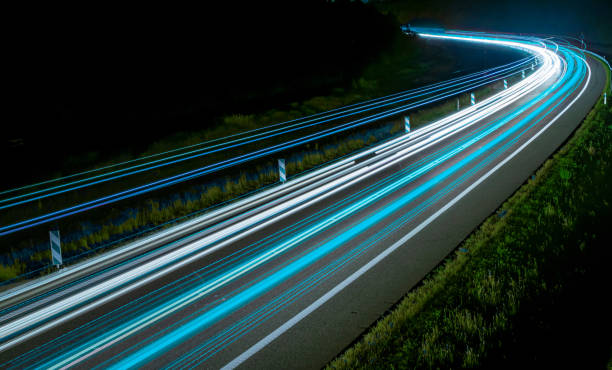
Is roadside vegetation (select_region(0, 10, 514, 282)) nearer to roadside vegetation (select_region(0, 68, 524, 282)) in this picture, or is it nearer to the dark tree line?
roadside vegetation (select_region(0, 68, 524, 282))

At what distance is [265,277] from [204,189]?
818 centimetres

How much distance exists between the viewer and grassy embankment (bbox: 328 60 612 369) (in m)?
5.19

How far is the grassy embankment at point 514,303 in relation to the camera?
5.19m

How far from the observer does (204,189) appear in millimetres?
15336

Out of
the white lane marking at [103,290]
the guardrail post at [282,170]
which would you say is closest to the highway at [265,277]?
the white lane marking at [103,290]

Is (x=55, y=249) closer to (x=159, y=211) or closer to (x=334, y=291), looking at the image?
(x=159, y=211)

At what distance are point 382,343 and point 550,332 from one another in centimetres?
189

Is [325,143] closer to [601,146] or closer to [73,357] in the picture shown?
[601,146]

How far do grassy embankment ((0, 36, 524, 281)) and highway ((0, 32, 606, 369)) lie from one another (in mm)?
1412

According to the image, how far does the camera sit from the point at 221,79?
3353 cm

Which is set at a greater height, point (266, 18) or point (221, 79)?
point (266, 18)

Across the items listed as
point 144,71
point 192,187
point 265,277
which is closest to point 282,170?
point 192,187

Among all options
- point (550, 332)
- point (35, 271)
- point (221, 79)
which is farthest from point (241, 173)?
point (221, 79)

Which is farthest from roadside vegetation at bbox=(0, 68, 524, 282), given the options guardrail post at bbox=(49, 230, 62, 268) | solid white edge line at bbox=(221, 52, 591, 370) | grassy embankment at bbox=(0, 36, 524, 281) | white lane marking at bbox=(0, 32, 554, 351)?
solid white edge line at bbox=(221, 52, 591, 370)
